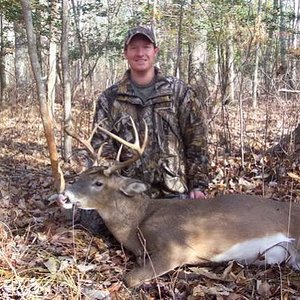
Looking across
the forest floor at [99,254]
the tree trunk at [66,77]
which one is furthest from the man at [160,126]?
the tree trunk at [66,77]

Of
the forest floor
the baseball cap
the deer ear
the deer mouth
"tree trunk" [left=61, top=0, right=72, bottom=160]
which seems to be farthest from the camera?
"tree trunk" [left=61, top=0, right=72, bottom=160]

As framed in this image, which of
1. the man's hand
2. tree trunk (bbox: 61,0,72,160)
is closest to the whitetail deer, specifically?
the man's hand

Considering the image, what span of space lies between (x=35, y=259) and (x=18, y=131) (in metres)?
7.60

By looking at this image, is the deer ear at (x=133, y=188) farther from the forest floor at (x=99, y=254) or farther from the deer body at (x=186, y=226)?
the forest floor at (x=99, y=254)

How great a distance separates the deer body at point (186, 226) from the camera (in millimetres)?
4184

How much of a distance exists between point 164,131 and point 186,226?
1381 mm

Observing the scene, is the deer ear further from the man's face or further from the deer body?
the man's face

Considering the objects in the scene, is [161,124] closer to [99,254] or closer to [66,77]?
[99,254]

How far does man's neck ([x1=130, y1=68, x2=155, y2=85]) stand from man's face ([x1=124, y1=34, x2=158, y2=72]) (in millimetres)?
67

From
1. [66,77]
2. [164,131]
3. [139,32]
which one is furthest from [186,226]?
[66,77]

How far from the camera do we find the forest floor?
370 centimetres

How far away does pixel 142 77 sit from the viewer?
17.5 feet

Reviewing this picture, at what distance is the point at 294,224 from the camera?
14.1 feet

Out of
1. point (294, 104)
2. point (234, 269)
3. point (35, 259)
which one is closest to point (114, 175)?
point (35, 259)
